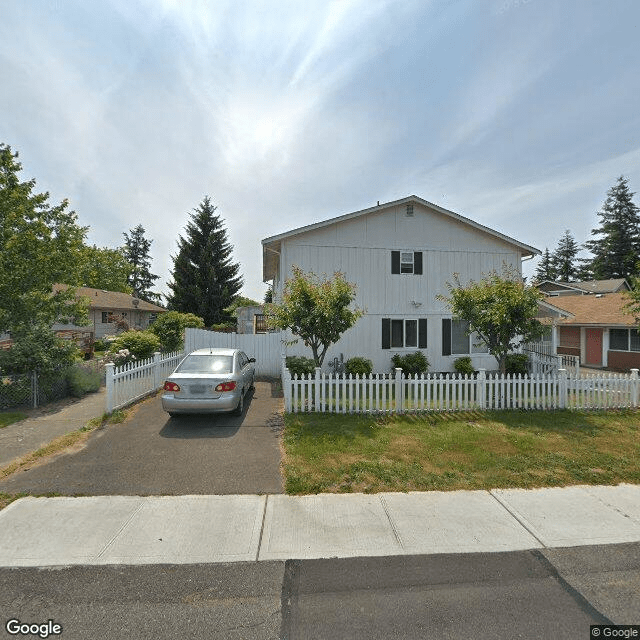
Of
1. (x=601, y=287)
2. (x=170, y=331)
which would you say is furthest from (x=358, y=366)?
(x=601, y=287)

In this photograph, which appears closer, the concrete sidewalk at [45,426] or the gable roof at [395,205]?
the concrete sidewalk at [45,426]

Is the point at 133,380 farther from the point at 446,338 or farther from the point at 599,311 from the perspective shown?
the point at 599,311

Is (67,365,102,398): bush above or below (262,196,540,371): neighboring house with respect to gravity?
below

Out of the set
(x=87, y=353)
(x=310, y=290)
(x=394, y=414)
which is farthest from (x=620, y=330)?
(x=87, y=353)

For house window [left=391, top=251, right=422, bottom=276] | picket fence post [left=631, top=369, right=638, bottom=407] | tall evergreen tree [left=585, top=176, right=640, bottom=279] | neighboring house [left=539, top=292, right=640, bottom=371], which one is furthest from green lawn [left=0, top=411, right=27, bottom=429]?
tall evergreen tree [left=585, top=176, right=640, bottom=279]

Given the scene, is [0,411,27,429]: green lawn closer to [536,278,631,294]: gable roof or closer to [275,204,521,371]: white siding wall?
[275,204,521,371]: white siding wall

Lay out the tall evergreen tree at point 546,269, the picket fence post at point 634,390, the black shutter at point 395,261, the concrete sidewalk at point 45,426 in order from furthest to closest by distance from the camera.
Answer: the tall evergreen tree at point 546,269 → the black shutter at point 395,261 → the picket fence post at point 634,390 → the concrete sidewalk at point 45,426

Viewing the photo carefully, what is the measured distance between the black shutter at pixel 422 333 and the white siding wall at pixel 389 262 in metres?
0.21

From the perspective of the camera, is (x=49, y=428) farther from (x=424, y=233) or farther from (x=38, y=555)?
(x=424, y=233)

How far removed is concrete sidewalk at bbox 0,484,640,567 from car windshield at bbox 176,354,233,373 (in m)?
3.70

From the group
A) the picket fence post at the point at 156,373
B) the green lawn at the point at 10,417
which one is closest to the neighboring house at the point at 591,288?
the picket fence post at the point at 156,373

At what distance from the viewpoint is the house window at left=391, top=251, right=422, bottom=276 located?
14016mm

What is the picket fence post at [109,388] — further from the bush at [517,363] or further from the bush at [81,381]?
the bush at [517,363]

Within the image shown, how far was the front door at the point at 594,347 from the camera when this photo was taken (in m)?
19.9
